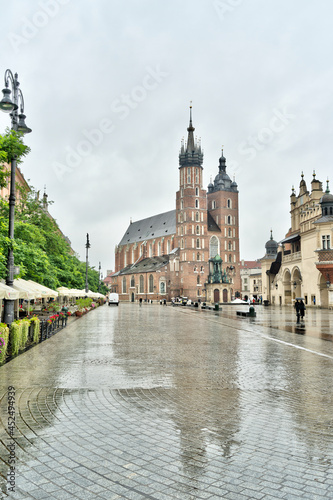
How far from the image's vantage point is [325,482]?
4.02m

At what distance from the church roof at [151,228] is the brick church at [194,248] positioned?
478 millimetres

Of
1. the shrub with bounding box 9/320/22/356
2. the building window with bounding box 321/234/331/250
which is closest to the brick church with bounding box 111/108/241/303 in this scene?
the building window with bounding box 321/234/331/250

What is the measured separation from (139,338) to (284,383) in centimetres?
917

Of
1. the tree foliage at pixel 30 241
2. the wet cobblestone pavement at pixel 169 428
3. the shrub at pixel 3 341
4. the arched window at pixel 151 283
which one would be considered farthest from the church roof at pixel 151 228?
the wet cobblestone pavement at pixel 169 428

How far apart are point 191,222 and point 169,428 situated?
95321mm

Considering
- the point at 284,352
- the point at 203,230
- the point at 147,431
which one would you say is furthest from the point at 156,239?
the point at 147,431

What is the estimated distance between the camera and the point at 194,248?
99.9 m

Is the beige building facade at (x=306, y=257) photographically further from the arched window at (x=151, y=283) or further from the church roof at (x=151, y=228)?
the church roof at (x=151, y=228)

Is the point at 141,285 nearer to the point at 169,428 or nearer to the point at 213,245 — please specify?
the point at 213,245

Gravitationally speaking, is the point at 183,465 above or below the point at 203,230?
below

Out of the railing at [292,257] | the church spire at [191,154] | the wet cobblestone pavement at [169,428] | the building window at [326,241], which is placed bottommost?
the wet cobblestone pavement at [169,428]

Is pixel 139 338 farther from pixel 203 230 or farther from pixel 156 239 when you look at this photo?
pixel 156 239

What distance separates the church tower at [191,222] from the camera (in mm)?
97938

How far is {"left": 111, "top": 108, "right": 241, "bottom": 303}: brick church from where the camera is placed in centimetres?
9750
